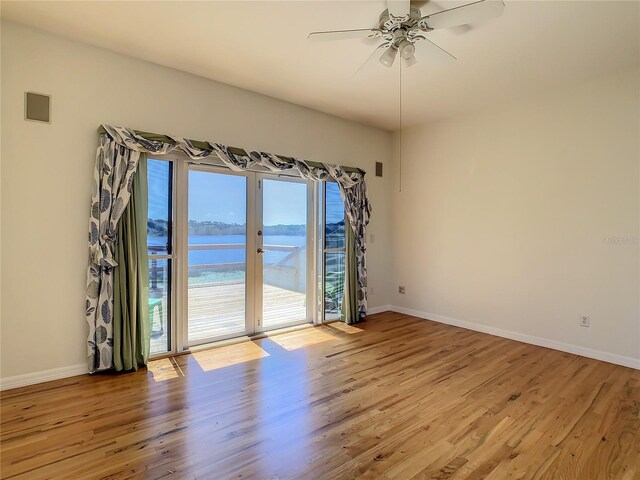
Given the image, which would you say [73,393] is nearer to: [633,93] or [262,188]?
[262,188]

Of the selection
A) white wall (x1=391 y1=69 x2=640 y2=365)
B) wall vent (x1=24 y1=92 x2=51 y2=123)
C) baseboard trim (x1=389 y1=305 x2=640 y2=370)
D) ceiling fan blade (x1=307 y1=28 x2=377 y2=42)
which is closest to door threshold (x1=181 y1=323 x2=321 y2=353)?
baseboard trim (x1=389 y1=305 x2=640 y2=370)

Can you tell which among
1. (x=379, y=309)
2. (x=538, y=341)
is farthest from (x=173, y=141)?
(x=538, y=341)

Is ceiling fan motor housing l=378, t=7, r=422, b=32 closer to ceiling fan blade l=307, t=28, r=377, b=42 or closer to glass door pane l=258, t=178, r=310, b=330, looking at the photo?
ceiling fan blade l=307, t=28, r=377, b=42

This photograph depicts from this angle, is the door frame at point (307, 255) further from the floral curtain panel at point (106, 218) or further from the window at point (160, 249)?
the floral curtain panel at point (106, 218)

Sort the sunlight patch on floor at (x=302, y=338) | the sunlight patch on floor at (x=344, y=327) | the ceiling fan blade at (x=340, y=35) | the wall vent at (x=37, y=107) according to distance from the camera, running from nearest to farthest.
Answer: the ceiling fan blade at (x=340, y=35) → the wall vent at (x=37, y=107) → the sunlight patch on floor at (x=302, y=338) → the sunlight patch on floor at (x=344, y=327)

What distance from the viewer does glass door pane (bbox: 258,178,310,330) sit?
4188 millimetres

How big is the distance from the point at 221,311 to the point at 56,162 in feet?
6.95

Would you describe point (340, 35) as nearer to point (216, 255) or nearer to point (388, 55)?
point (388, 55)

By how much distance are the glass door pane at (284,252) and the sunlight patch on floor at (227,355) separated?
52 centimetres

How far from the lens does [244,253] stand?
4.00 meters

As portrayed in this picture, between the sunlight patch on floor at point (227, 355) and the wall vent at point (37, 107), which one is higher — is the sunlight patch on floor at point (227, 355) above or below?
below

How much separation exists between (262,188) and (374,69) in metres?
1.81

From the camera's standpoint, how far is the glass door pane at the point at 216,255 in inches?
144

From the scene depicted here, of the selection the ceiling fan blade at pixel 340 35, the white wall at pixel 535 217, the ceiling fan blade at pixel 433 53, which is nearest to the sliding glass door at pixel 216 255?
the ceiling fan blade at pixel 340 35
